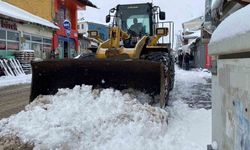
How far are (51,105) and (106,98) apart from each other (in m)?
0.92

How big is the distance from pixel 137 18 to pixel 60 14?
2162 cm

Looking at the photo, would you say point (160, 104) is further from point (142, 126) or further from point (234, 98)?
point (234, 98)

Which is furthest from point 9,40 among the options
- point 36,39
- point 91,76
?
point 91,76

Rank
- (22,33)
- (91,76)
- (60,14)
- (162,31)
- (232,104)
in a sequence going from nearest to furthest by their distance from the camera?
(232,104), (91,76), (162,31), (22,33), (60,14)

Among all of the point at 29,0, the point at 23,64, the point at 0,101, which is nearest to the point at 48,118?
the point at 0,101

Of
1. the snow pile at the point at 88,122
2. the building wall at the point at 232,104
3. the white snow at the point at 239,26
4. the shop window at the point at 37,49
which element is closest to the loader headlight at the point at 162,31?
the snow pile at the point at 88,122

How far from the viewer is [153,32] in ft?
36.1

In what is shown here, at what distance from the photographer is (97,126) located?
5.50 metres

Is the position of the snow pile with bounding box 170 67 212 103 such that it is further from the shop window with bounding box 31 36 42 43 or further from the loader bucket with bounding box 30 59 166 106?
the shop window with bounding box 31 36 42 43

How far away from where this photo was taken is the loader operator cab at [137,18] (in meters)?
10.9

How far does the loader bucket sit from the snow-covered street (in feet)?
2.33

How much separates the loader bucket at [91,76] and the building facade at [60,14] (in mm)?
19195

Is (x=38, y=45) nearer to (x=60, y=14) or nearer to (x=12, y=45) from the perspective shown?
(x=12, y=45)

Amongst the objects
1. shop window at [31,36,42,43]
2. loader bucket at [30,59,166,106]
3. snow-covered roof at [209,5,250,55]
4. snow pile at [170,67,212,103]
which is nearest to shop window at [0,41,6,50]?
shop window at [31,36,42,43]
